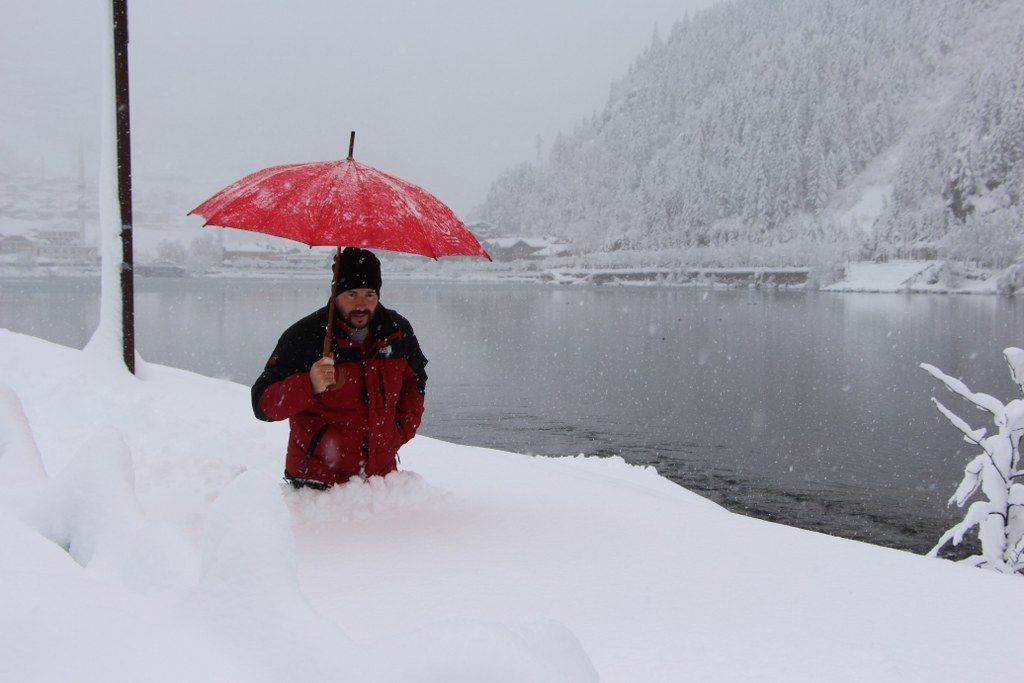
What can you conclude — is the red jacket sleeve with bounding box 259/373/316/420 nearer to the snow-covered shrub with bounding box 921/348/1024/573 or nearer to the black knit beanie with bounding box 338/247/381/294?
the black knit beanie with bounding box 338/247/381/294

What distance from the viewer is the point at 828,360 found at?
4125 centimetres

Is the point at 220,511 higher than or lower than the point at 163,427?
higher

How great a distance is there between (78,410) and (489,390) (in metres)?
24.4

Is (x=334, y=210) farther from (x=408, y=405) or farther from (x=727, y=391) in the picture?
(x=727, y=391)

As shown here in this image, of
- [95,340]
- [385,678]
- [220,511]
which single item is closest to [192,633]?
[220,511]

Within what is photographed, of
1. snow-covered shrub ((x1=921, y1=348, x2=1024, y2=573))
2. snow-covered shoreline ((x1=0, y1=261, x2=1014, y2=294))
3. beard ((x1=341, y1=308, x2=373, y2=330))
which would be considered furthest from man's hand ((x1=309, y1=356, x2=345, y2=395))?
snow-covered shoreline ((x1=0, y1=261, x2=1014, y2=294))

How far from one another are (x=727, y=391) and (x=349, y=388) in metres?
30.2

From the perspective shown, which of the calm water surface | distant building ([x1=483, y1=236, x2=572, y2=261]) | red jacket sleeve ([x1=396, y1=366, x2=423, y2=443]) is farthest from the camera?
distant building ([x1=483, y1=236, x2=572, y2=261])

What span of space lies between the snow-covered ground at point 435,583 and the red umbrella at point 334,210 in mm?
1397

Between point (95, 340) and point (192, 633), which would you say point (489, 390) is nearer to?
point (95, 340)

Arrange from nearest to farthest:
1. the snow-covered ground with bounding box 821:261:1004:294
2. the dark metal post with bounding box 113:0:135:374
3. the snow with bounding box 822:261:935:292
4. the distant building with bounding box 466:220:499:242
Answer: the dark metal post with bounding box 113:0:135:374
the snow-covered ground with bounding box 821:261:1004:294
the snow with bounding box 822:261:935:292
the distant building with bounding box 466:220:499:242

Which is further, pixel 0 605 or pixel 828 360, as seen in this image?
pixel 828 360

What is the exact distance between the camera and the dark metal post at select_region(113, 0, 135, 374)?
10.5 meters

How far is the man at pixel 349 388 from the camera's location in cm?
426
